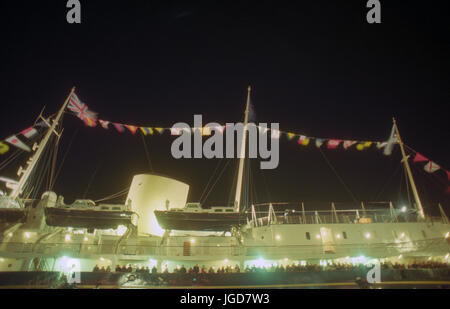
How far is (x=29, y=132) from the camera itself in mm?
17625

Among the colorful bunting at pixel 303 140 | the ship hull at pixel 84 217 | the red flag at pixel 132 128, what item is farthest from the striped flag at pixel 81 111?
the colorful bunting at pixel 303 140

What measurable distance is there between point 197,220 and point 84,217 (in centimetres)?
706

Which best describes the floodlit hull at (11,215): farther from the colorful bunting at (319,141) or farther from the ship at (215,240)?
the colorful bunting at (319,141)

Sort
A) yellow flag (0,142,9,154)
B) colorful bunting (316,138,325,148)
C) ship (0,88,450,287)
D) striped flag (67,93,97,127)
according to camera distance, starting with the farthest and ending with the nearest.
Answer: colorful bunting (316,138,325,148)
striped flag (67,93,97,127)
yellow flag (0,142,9,154)
ship (0,88,450,287)

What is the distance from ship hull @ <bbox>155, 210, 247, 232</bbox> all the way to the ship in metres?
0.06

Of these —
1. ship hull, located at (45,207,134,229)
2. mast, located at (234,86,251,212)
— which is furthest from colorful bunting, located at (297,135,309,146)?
ship hull, located at (45,207,134,229)

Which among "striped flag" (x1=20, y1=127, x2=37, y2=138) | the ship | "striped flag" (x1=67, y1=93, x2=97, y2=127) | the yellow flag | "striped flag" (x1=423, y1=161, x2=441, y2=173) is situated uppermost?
"striped flag" (x1=67, y1=93, x2=97, y2=127)

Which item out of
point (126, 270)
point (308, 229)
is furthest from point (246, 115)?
point (126, 270)

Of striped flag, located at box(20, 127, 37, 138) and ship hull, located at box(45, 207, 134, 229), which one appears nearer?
ship hull, located at box(45, 207, 134, 229)

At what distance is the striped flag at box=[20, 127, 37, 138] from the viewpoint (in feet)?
57.2

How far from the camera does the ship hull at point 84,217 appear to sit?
15367 millimetres

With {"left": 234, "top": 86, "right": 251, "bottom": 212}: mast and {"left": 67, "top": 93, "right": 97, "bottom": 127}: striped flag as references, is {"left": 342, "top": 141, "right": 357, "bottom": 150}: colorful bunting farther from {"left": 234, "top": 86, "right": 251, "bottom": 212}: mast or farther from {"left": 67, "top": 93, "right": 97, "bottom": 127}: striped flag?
{"left": 67, "top": 93, "right": 97, "bottom": 127}: striped flag

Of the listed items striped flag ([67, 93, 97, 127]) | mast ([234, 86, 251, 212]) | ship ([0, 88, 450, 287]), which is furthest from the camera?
striped flag ([67, 93, 97, 127])
